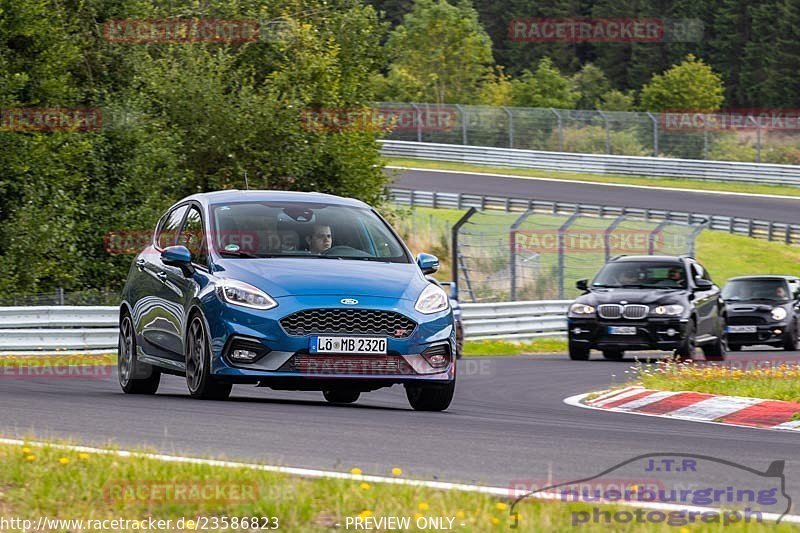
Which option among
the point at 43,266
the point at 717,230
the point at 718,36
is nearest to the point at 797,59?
the point at 718,36

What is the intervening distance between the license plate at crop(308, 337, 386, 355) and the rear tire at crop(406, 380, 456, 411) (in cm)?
67

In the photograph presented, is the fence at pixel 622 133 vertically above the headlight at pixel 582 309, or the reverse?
the headlight at pixel 582 309

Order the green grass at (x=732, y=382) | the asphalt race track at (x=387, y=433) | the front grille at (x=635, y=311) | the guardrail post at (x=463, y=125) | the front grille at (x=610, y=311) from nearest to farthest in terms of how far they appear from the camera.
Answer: the asphalt race track at (x=387, y=433) → the green grass at (x=732, y=382) → the front grille at (x=635, y=311) → the front grille at (x=610, y=311) → the guardrail post at (x=463, y=125)

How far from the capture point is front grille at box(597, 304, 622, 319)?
72.1 feet

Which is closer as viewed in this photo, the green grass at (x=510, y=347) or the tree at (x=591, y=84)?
the green grass at (x=510, y=347)

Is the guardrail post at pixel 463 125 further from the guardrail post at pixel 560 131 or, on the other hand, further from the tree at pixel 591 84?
the tree at pixel 591 84

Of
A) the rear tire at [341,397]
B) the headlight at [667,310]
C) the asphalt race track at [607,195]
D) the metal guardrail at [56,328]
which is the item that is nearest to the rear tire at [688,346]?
the headlight at [667,310]

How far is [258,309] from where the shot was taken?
35.7 feet

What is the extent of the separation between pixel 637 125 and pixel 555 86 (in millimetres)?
30501

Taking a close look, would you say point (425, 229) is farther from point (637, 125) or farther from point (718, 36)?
point (718, 36)

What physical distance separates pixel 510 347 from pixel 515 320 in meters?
1.23

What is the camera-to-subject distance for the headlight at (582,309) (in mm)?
22194

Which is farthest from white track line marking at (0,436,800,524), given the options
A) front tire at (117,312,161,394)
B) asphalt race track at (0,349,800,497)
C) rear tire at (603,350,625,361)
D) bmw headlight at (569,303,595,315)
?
rear tire at (603,350,625,361)

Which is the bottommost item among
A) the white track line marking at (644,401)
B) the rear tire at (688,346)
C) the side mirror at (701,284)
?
the rear tire at (688,346)
